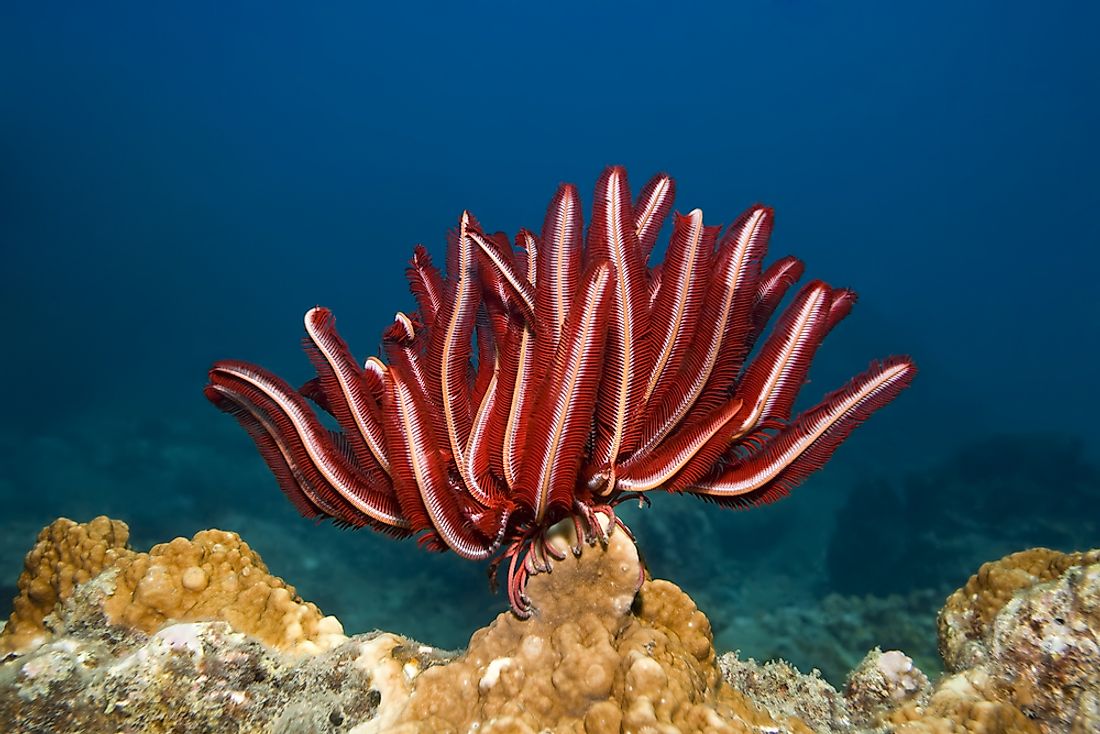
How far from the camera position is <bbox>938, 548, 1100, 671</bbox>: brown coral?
3.70 metres

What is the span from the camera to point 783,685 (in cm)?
377

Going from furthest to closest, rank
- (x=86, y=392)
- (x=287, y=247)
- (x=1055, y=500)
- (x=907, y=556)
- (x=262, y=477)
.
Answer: (x=287, y=247) < (x=86, y=392) < (x=262, y=477) < (x=1055, y=500) < (x=907, y=556)

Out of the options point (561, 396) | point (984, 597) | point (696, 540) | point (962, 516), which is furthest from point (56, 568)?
point (962, 516)

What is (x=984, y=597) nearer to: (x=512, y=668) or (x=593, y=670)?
(x=593, y=670)

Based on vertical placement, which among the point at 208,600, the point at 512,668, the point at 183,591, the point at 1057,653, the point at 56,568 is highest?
the point at 56,568

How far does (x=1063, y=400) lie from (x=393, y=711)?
80539 mm

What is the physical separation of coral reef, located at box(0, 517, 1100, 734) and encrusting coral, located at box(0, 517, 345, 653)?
0.04ft

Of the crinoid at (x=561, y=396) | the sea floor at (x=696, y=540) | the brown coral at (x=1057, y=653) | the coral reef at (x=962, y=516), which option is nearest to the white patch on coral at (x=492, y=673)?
the crinoid at (x=561, y=396)

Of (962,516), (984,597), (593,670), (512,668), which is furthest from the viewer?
(962,516)

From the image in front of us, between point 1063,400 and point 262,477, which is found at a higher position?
point 262,477

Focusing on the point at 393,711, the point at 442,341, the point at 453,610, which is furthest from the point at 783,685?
the point at 453,610

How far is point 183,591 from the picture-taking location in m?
3.44

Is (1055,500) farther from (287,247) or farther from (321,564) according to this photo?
(287,247)

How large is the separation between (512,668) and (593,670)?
384 mm
